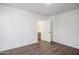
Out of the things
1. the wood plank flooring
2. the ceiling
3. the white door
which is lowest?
the wood plank flooring

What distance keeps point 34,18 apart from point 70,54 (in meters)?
0.85

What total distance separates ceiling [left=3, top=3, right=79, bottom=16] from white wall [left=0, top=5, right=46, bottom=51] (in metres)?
0.07

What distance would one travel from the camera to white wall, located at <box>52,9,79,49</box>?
42.0 inches

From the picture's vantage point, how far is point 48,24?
46.2 inches

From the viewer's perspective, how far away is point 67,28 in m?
1.12

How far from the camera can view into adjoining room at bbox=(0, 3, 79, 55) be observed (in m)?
1.01

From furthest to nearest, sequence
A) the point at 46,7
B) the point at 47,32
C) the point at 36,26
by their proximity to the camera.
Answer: the point at 47,32 → the point at 36,26 → the point at 46,7

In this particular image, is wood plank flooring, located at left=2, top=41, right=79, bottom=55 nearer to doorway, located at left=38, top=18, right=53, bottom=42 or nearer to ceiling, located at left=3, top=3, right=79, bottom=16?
doorway, located at left=38, top=18, right=53, bottom=42

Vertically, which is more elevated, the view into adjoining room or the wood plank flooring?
the view into adjoining room

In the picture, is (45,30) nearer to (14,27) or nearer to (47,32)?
(47,32)

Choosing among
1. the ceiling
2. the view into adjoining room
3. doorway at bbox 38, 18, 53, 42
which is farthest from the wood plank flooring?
the ceiling

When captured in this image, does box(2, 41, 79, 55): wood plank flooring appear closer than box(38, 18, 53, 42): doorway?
Yes

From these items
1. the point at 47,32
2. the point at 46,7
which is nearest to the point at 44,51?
the point at 47,32

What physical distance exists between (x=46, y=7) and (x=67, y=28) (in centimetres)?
50
